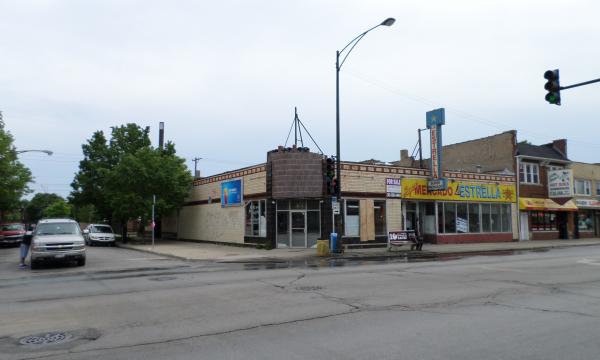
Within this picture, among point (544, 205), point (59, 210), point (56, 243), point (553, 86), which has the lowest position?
point (56, 243)

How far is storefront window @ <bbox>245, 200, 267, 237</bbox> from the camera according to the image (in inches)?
1019

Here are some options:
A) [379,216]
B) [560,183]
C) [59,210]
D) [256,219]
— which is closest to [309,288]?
[256,219]

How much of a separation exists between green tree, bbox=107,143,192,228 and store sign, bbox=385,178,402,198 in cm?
1569

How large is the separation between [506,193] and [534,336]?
97.6 ft

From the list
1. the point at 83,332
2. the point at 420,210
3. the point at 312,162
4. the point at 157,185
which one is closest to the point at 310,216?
the point at 312,162

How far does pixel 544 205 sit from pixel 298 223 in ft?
72.2

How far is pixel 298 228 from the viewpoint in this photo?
82.6 feet

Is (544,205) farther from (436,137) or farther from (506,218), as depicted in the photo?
(436,137)

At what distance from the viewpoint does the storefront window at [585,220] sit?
3929 cm

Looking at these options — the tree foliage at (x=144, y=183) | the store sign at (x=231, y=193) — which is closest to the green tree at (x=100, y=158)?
the tree foliage at (x=144, y=183)

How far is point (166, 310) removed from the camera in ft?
26.8

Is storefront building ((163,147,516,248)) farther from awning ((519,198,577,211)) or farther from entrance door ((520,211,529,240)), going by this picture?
entrance door ((520,211,529,240))

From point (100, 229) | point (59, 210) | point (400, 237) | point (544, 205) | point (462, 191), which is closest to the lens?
point (400, 237)

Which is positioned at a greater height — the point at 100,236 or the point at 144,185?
the point at 144,185
